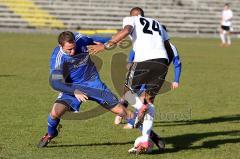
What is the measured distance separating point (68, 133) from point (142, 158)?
2082 mm

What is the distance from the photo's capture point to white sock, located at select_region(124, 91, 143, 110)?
8.60 meters

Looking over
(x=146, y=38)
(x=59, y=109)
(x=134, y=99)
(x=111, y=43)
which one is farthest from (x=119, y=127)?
(x=111, y=43)

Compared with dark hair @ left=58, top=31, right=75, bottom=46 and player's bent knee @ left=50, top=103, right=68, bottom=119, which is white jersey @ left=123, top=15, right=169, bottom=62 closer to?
dark hair @ left=58, top=31, right=75, bottom=46

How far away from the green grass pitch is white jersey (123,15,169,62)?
135 centimetres

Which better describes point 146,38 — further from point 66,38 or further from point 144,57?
point 66,38

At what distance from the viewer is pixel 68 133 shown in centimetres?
969

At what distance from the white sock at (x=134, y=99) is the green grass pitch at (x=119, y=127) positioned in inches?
23.8

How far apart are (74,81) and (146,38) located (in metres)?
1.16

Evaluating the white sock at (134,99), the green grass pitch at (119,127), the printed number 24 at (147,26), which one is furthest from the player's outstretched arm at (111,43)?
the green grass pitch at (119,127)

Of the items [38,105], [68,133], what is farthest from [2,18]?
[68,133]

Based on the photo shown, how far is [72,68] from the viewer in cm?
835

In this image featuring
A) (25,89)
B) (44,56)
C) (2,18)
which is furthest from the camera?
(2,18)

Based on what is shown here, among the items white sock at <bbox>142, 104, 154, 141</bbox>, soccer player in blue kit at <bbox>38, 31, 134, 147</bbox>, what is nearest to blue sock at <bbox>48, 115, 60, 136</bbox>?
soccer player in blue kit at <bbox>38, 31, 134, 147</bbox>

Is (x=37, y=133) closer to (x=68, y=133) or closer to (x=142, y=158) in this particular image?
(x=68, y=133)
